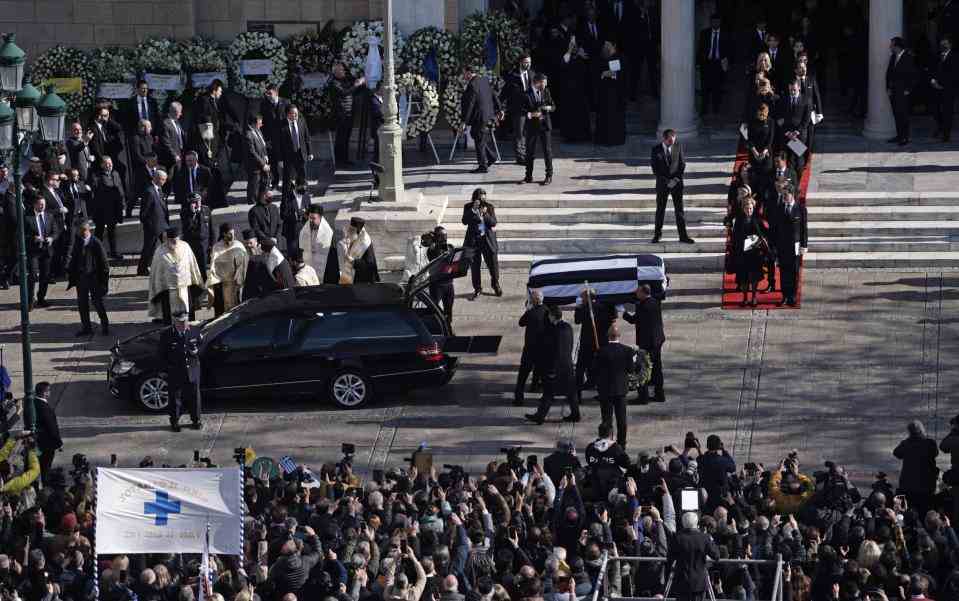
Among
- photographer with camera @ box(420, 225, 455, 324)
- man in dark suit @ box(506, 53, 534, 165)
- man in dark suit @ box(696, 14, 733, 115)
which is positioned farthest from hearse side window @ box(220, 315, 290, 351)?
man in dark suit @ box(696, 14, 733, 115)

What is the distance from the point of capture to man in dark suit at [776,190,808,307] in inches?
1217

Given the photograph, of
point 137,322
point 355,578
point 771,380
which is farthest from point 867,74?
point 355,578

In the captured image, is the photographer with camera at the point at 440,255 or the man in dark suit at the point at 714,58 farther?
the man in dark suit at the point at 714,58

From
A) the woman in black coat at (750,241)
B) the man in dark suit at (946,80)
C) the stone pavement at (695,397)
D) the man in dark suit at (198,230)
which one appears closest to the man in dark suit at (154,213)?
the man in dark suit at (198,230)

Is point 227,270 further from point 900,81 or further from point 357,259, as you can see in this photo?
point 900,81

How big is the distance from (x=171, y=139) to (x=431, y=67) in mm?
4681

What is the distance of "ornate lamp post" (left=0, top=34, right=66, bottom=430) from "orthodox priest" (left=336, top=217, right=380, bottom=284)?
215 inches

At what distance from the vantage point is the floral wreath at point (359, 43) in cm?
3788

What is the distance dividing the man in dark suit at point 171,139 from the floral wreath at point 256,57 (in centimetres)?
296

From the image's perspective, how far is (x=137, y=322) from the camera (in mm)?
32281

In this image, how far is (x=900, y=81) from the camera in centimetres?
3612

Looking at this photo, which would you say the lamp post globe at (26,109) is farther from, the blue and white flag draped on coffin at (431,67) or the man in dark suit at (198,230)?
the blue and white flag draped on coffin at (431,67)

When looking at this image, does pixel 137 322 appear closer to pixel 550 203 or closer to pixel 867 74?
pixel 550 203

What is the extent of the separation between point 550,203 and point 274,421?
7.45 m
